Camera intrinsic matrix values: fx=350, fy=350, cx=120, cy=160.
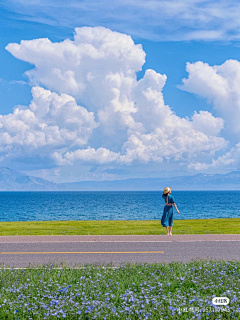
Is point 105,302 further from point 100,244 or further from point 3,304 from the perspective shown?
point 100,244

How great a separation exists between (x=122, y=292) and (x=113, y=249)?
16.3 feet

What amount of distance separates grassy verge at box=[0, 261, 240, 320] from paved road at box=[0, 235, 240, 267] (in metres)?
1.31

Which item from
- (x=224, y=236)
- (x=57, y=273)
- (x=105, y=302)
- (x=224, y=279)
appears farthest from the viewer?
(x=224, y=236)

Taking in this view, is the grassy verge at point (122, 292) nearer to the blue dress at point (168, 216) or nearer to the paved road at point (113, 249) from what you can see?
the paved road at point (113, 249)

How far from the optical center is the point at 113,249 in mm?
11039

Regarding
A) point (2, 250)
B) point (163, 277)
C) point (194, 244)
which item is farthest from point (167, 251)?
point (2, 250)

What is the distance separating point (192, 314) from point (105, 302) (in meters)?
1.36

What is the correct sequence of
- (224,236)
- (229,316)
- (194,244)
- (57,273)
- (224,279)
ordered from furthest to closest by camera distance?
(224,236) → (194,244) → (57,273) → (224,279) → (229,316)

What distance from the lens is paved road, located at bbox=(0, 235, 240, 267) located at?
948cm

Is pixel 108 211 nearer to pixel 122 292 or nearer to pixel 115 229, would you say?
pixel 115 229

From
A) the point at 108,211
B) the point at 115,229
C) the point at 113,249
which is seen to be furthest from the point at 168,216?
the point at 108,211

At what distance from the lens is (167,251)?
10.7 m

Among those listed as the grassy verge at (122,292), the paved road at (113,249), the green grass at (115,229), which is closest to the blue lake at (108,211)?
the green grass at (115,229)

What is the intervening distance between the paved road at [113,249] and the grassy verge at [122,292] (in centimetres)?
131
